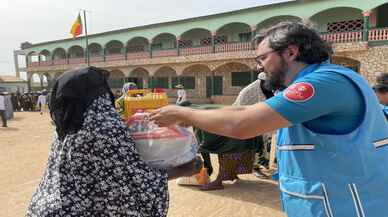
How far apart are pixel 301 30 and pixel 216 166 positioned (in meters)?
4.63

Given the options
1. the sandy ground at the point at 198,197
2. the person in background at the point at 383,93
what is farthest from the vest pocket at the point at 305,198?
the sandy ground at the point at 198,197

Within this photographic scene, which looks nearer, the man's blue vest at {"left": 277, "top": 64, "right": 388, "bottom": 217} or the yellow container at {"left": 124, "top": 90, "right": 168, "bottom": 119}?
the man's blue vest at {"left": 277, "top": 64, "right": 388, "bottom": 217}

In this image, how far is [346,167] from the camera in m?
1.21

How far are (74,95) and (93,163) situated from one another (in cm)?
29

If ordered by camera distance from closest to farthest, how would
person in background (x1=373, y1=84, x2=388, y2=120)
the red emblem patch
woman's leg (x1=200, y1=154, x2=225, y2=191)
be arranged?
the red emblem patch < person in background (x1=373, y1=84, x2=388, y2=120) < woman's leg (x1=200, y1=154, x2=225, y2=191)

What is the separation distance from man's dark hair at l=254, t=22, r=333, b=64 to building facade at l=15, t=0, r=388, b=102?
12837 mm

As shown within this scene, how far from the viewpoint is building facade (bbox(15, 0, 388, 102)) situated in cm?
1471

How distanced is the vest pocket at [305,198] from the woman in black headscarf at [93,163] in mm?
560

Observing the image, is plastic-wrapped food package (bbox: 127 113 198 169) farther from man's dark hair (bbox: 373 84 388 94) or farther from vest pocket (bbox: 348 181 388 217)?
man's dark hair (bbox: 373 84 388 94)

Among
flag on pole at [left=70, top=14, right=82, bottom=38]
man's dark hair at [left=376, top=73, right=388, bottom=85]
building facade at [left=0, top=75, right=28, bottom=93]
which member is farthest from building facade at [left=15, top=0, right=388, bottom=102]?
man's dark hair at [left=376, top=73, right=388, bottom=85]

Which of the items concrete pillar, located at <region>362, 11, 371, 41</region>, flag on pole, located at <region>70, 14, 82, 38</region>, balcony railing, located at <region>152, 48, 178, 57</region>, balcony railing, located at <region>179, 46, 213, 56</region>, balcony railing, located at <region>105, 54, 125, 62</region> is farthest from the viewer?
flag on pole, located at <region>70, 14, 82, 38</region>

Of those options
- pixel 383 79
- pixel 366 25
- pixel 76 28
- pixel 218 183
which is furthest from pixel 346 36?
pixel 76 28

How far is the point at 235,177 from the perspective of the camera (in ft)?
15.0

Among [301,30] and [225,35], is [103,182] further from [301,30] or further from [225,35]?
[225,35]
